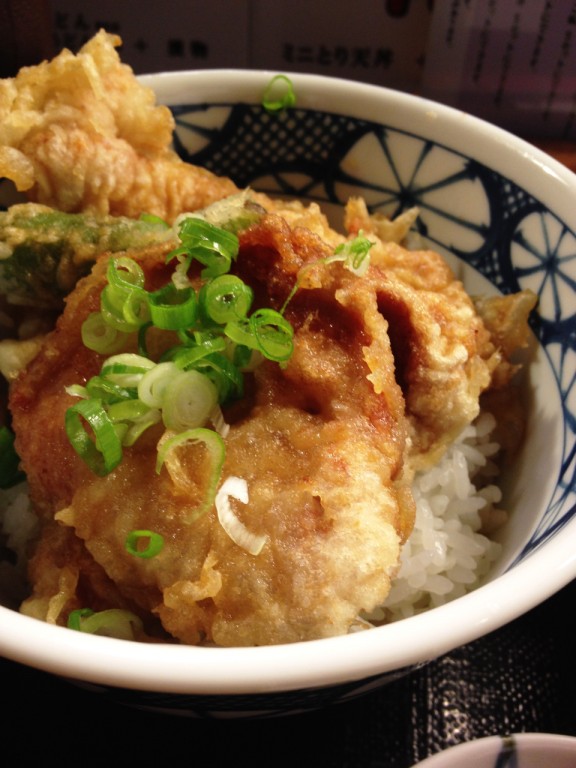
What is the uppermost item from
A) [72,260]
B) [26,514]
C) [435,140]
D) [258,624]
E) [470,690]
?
[435,140]

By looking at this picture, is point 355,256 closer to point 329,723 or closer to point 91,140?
point 91,140

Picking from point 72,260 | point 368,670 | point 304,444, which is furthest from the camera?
point 72,260

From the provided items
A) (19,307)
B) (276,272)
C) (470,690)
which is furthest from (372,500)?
(19,307)

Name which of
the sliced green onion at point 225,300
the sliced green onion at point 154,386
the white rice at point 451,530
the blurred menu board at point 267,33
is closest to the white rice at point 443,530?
Result: the white rice at point 451,530

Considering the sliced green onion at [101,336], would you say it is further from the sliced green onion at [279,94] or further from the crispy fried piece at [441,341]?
the sliced green onion at [279,94]

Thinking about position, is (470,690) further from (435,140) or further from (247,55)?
(247,55)

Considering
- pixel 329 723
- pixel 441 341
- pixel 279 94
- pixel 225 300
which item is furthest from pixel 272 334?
pixel 279 94

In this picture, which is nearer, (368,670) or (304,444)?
(368,670)
